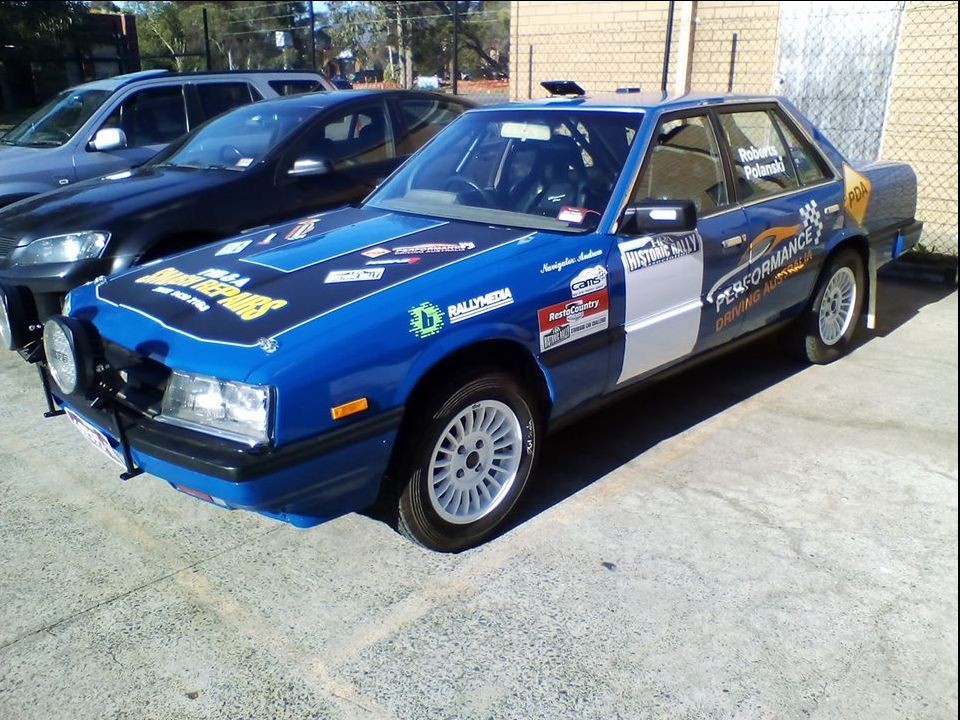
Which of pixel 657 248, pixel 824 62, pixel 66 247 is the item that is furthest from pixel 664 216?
pixel 824 62

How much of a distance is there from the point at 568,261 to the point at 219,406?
1492 mm

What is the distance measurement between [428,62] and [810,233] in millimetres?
11121

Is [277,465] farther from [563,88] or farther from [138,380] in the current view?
[563,88]

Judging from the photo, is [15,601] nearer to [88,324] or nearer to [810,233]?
[88,324]

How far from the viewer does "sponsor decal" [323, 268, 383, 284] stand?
3.14 metres

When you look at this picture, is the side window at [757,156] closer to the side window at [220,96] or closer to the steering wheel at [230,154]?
the steering wheel at [230,154]

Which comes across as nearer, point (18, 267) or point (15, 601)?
point (15, 601)

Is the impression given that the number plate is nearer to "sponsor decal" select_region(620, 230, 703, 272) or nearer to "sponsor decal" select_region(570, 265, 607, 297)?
"sponsor decal" select_region(570, 265, 607, 297)

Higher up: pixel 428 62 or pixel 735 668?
pixel 428 62

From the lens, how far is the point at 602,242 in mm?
3576

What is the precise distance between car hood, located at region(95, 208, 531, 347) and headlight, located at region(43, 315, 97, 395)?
20 centimetres

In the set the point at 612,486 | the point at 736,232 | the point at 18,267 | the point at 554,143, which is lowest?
the point at 612,486

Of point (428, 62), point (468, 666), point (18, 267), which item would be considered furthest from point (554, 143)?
point (428, 62)

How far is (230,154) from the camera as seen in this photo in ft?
19.2
